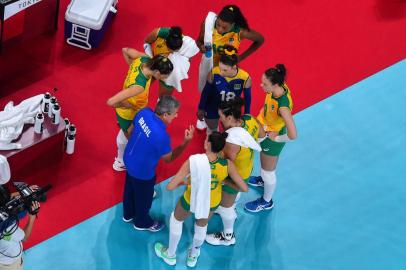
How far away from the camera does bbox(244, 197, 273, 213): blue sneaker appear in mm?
6648

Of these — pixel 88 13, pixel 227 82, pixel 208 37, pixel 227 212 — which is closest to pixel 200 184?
pixel 227 212

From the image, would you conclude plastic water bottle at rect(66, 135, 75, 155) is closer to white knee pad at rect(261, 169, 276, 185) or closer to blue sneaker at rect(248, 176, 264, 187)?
blue sneaker at rect(248, 176, 264, 187)

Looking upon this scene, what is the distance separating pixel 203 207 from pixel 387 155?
284 centimetres

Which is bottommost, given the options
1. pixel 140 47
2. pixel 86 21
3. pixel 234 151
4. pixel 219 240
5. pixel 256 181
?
pixel 219 240

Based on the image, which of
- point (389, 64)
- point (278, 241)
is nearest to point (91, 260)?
point (278, 241)

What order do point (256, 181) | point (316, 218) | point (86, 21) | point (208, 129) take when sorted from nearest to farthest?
point (316, 218), point (256, 181), point (208, 129), point (86, 21)

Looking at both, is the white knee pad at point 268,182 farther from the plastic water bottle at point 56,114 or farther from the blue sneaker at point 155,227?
the plastic water bottle at point 56,114

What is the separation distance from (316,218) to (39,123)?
2.91m

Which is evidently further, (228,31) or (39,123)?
(228,31)

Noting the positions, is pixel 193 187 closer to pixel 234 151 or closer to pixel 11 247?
pixel 234 151

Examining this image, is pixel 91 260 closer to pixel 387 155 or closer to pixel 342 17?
pixel 387 155

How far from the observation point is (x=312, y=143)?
7410 mm

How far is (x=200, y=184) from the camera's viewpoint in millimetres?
5301

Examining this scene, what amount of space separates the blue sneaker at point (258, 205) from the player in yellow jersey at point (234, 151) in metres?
0.51
